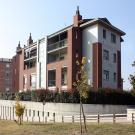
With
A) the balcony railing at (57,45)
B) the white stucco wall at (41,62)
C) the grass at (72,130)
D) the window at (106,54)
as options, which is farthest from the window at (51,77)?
the grass at (72,130)

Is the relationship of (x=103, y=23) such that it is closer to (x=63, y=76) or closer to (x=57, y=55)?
(x=63, y=76)

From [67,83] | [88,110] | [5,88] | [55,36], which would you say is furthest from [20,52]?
[5,88]

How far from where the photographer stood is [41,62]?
67.1m

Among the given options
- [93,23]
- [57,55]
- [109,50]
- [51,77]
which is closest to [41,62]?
[57,55]

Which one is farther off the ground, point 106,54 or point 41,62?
point 106,54

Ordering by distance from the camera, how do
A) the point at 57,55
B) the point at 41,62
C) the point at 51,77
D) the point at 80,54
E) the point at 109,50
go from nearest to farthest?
the point at 80,54 → the point at 109,50 → the point at 51,77 → the point at 57,55 → the point at 41,62

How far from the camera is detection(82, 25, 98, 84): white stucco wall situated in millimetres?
56694

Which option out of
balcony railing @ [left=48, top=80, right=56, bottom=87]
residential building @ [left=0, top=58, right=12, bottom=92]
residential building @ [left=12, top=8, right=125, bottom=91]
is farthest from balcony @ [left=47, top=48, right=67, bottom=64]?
residential building @ [left=0, top=58, right=12, bottom=92]

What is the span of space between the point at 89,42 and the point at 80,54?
250 cm

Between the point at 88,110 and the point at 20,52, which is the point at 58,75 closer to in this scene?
the point at 88,110

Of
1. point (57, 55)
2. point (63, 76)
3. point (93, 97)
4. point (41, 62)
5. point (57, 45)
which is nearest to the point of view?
point (93, 97)

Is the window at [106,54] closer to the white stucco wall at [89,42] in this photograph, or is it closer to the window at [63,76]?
the white stucco wall at [89,42]

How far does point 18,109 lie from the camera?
41.2 m

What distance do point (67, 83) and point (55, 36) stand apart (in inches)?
389
